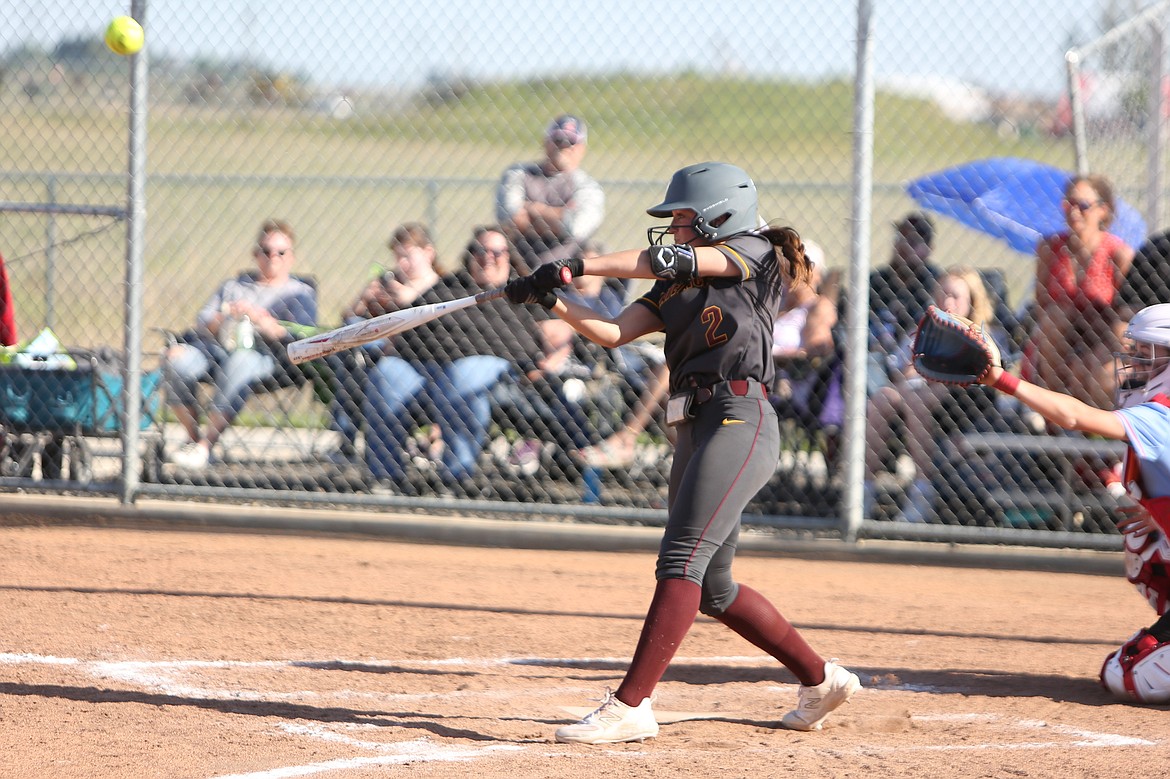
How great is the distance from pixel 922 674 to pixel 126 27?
526cm

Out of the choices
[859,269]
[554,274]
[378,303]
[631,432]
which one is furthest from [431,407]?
[554,274]

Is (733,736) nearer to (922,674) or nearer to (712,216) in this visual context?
(922,674)

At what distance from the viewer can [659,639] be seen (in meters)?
3.63

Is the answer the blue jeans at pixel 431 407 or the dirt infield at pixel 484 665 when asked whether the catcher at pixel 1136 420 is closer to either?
the dirt infield at pixel 484 665

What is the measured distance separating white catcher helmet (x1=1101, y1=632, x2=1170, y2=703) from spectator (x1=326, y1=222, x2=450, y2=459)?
437 cm

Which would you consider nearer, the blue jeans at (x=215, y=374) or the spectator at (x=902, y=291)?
the spectator at (x=902, y=291)

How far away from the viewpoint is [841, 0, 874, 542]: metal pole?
6.63 metres

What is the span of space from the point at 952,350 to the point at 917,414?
12.1 ft

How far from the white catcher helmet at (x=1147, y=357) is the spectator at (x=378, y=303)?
4.21 metres

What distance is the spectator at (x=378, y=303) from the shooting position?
7.60 meters

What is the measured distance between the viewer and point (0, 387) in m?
7.52

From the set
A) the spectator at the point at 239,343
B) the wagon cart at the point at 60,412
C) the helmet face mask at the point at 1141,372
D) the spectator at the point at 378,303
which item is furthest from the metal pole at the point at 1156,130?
the wagon cart at the point at 60,412

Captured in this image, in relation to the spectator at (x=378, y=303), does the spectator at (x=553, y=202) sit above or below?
above

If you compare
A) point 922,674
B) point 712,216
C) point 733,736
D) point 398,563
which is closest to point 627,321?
point 712,216
